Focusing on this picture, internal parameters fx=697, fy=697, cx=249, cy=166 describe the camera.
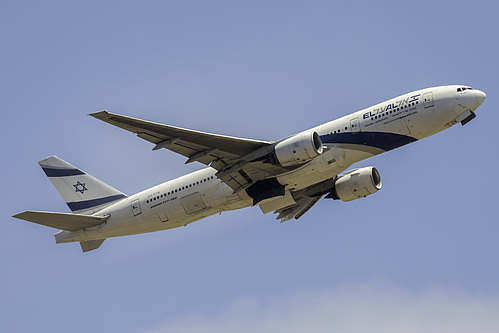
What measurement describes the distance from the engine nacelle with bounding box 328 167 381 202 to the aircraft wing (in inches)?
237

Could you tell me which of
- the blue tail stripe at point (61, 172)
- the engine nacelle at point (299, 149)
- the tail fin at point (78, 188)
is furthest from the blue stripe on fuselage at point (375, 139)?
the blue tail stripe at point (61, 172)

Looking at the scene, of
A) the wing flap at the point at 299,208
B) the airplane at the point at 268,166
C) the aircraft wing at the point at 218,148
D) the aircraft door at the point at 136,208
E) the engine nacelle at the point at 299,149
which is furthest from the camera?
the wing flap at the point at 299,208

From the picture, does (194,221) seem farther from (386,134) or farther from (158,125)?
(386,134)

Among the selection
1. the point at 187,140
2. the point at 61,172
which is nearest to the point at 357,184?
the point at 187,140

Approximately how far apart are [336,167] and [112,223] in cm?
1397

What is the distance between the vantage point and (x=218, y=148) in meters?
36.6

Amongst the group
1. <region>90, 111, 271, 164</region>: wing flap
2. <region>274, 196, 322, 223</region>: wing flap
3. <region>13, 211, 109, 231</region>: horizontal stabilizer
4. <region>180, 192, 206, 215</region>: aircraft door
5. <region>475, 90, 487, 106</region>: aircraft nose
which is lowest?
<region>274, 196, 322, 223</region>: wing flap

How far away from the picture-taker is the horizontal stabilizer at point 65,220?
3919 cm

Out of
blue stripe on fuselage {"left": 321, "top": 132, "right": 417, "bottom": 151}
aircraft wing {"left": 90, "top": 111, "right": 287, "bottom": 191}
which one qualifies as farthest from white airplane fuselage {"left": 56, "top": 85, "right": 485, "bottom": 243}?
aircraft wing {"left": 90, "top": 111, "right": 287, "bottom": 191}

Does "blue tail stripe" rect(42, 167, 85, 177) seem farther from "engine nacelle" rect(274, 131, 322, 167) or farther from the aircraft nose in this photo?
the aircraft nose

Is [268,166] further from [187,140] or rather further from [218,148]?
[187,140]

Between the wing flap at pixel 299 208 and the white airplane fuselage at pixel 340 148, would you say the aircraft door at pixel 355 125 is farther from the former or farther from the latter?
the wing flap at pixel 299 208

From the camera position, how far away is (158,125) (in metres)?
34.5

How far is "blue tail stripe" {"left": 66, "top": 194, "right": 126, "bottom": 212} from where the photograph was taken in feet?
143
